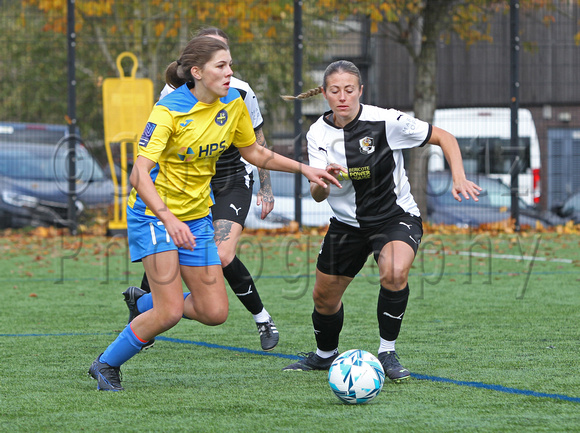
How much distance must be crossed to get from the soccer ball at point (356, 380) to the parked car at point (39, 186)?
10895 mm

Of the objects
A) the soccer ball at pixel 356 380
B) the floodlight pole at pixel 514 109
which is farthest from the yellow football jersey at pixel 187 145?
the floodlight pole at pixel 514 109

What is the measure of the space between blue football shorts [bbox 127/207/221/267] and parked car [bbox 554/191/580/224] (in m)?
12.9

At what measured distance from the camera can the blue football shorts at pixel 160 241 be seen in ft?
15.3

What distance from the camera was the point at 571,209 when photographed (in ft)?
55.9

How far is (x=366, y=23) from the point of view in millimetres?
16734

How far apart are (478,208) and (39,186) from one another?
755 cm

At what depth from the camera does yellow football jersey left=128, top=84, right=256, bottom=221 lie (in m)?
4.66

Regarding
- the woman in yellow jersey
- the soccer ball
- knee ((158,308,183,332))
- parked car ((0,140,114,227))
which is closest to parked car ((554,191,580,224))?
parked car ((0,140,114,227))

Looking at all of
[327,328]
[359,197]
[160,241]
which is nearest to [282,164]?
[359,197]

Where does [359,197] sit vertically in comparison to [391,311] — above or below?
above

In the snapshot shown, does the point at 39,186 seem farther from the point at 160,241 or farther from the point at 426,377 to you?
the point at 426,377

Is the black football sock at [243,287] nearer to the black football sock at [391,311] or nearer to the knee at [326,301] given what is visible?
the knee at [326,301]

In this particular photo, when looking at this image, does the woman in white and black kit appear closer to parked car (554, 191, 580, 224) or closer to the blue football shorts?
the blue football shorts

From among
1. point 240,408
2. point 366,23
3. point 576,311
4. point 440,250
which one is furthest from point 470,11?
point 240,408
